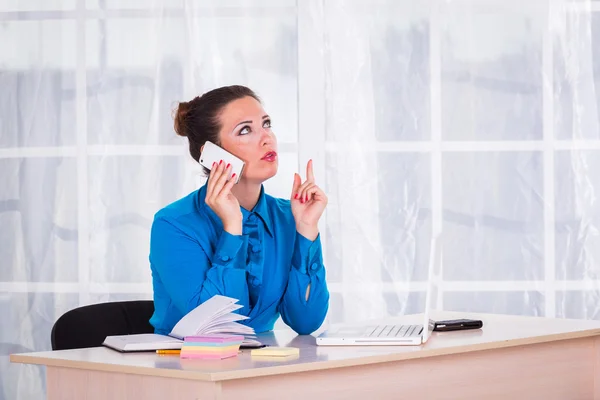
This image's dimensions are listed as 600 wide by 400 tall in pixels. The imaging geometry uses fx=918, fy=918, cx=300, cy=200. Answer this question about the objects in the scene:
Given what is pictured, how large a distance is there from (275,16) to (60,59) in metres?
0.94

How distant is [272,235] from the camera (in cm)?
272

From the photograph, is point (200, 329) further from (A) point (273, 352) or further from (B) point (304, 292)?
(B) point (304, 292)

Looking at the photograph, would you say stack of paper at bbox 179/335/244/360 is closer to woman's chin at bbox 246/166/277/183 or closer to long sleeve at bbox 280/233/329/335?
long sleeve at bbox 280/233/329/335

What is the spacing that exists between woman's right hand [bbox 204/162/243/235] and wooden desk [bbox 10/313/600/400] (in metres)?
0.33

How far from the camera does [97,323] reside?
2486 millimetres

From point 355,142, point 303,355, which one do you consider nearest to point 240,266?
point 303,355

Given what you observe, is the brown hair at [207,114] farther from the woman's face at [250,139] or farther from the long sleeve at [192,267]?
the long sleeve at [192,267]

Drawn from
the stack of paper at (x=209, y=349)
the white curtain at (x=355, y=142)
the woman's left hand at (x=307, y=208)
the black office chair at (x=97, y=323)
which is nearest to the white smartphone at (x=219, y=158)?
the woman's left hand at (x=307, y=208)

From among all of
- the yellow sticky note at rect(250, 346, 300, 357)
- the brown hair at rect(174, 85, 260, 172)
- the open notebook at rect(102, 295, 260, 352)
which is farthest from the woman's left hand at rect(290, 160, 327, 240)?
the yellow sticky note at rect(250, 346, 300, 357)

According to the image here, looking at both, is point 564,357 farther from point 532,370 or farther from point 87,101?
point 87,101

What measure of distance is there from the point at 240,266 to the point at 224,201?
0.19 metres

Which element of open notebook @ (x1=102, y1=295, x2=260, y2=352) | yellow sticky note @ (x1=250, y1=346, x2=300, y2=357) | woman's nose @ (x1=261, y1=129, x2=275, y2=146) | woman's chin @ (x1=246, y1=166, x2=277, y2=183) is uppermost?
woman's nose @ (x1=261, y1=129, x2=275, y2=146)

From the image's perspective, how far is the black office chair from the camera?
2.39 metres

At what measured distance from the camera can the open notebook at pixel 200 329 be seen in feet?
6.50
